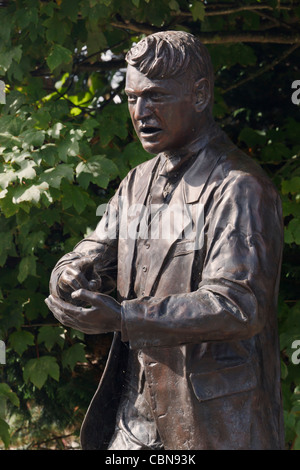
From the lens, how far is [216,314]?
346 centimetres

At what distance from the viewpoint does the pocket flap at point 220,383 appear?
362 centimetres

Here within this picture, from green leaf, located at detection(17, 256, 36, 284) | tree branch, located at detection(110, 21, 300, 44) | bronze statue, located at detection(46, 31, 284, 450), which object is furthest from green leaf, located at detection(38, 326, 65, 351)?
bronze statue, located at detection(46, 31, 284, 450)

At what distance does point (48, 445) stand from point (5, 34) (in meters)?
2.94

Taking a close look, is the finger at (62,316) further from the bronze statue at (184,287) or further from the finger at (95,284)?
the finger at (95,284)

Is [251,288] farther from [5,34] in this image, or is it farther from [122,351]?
[5,34]

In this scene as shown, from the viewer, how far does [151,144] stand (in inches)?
151

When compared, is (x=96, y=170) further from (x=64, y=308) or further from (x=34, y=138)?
(x=64, y=308)

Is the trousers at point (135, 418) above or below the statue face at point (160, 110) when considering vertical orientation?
below

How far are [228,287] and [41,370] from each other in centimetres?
278

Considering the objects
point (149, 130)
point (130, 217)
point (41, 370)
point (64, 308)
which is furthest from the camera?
point (41, 370)

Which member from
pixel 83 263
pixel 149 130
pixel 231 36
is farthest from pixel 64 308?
pixel 231 36

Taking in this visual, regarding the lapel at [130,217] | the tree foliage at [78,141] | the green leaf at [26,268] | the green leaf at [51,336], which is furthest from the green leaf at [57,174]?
the lapel at [130,217]

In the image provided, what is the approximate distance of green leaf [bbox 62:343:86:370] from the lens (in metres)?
6.12

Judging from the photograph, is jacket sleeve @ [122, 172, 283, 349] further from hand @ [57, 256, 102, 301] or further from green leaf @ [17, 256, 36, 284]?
green leaf @ [17, 256, 36, 284]
